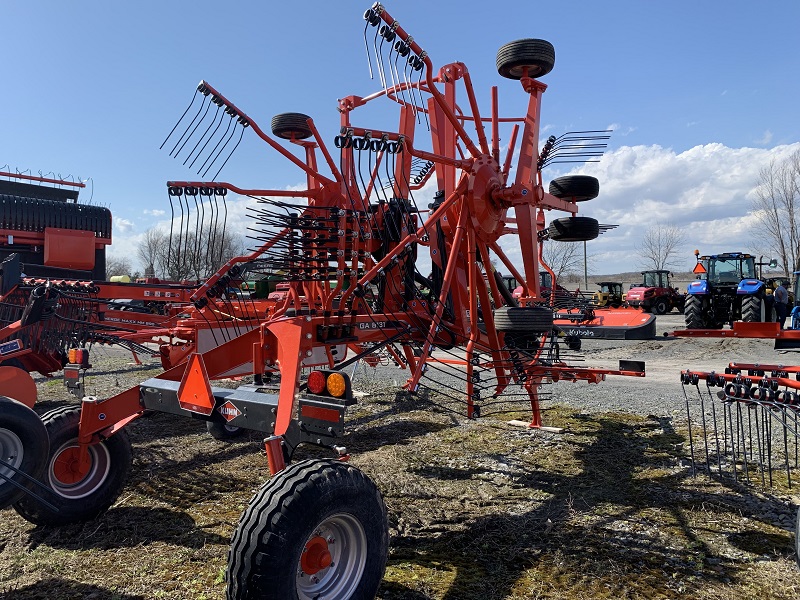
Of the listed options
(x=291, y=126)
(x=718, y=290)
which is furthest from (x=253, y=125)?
(x=718, y=290)

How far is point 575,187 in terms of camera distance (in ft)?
21.4

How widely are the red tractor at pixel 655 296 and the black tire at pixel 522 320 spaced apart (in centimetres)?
2271

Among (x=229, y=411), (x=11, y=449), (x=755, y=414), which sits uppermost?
(x=229, y=411)

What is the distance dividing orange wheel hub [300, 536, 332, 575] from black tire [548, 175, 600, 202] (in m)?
4.96

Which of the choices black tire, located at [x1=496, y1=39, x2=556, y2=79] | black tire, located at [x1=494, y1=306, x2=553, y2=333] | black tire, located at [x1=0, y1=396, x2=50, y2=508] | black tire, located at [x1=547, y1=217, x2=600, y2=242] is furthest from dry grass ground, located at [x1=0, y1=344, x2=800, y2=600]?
black tire, located at [x1=496, y1=39, x2=556, y2=79]

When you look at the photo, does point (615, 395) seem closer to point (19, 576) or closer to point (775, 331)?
point (775, 331)

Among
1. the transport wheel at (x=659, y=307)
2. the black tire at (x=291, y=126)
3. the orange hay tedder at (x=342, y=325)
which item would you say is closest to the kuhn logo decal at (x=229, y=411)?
the orange hay tedder at (x=342, y=325)

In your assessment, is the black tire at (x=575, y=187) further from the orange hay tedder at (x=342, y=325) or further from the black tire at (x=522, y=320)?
the black tire at (x=522, y=320)

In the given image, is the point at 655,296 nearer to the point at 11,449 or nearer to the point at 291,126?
the point at 291,126

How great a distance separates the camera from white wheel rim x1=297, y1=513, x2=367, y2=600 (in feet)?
9.04

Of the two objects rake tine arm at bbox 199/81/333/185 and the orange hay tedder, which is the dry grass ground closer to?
the orange hay tedder

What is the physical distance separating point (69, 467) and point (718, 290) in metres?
20.2

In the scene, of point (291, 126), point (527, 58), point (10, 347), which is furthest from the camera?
point (291, 126)

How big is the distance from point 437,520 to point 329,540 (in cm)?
139
